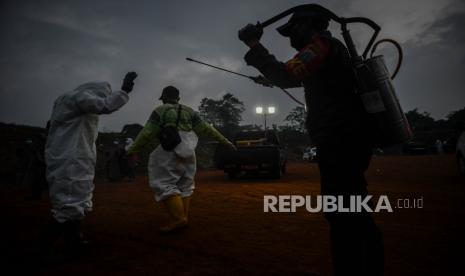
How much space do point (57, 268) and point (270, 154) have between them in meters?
8.75

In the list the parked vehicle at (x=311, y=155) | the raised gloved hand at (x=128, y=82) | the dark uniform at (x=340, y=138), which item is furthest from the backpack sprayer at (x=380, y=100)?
the parked vehicle at (x=311, y=155)

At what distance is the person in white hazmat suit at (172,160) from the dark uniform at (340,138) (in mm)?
2305

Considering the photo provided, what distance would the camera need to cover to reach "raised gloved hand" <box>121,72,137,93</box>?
304 centimetres

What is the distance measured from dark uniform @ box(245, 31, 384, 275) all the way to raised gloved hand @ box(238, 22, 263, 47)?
11.6 inches

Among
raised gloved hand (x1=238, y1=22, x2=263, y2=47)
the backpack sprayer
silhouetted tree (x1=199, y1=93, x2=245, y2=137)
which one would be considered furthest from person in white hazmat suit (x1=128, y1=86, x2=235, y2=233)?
silhouetted tree (x1=199, y1=93, x2=245, y2=137)

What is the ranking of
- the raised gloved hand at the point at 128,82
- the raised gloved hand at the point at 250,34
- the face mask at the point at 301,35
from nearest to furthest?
1. the face mask at the point at 301,35
2. the raised gloved hand at the point at 250,34
3. the raised gloved hand at the point at 128,82

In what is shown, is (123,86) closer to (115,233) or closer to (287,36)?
(287,36)

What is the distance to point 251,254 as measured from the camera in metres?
2.95

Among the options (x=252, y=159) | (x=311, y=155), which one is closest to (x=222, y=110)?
(x=311, y=155)

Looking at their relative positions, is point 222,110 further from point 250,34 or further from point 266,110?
point 250,34

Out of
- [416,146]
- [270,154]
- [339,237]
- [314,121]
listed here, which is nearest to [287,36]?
[314,121]

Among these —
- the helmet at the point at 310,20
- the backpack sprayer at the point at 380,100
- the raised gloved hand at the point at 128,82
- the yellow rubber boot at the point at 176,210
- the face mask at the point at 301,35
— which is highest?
the helmet at the point at 310,20

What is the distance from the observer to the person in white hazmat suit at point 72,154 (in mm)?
2928

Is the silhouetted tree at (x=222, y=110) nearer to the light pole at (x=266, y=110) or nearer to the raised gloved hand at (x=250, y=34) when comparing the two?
the light pole at (x=266, y=110)
